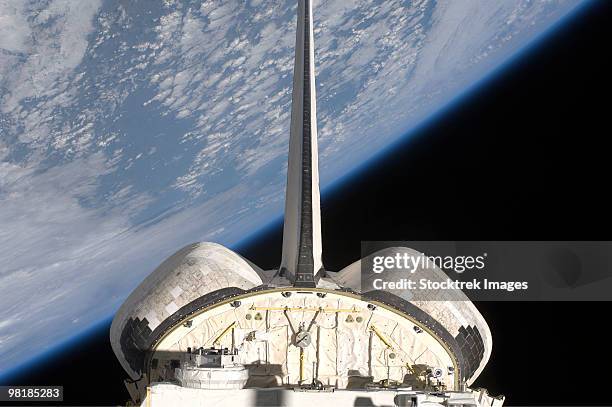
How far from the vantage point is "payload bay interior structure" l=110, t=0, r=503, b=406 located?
9.62m

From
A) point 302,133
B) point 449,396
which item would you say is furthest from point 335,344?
point 302,133

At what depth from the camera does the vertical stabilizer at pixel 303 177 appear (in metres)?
12.8

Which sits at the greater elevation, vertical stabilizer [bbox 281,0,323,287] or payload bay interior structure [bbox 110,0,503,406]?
vertical stabilizer [bbox 281,0,323,287]

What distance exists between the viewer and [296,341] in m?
10.8

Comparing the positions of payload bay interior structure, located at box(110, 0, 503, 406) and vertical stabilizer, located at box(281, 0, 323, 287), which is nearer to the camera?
payload bay interior structure, located at box(110, 0, 503, 406)

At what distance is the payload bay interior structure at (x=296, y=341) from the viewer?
9617 mm

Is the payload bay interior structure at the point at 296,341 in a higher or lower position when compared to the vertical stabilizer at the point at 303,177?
lower

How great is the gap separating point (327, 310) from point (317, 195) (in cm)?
324

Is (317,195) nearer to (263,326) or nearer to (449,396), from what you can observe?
(263,326)

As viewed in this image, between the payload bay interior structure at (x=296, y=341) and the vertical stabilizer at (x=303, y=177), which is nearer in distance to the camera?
the payload bay interior structure at (x=296, y=341)

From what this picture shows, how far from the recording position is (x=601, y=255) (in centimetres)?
2219

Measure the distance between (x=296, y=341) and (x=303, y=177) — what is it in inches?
153

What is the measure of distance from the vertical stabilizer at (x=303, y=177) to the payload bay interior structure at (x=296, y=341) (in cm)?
4

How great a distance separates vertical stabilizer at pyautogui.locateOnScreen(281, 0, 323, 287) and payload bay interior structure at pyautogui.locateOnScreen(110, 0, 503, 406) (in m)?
0.04
